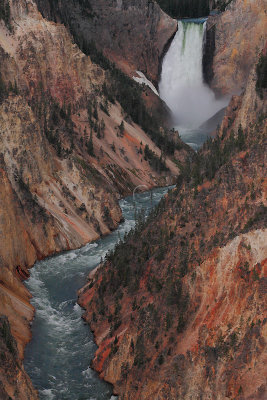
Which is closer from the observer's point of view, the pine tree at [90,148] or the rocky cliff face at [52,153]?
the rocky cliff face at [52,153]

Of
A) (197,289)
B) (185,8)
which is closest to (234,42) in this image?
(185,8)

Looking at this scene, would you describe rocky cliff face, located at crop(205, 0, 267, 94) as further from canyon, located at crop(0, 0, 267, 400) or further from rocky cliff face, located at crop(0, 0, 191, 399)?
rocky cliff face, located at crop(0, 0, 191, 399)

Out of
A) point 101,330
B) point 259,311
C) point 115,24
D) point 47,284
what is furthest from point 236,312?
point 115,24

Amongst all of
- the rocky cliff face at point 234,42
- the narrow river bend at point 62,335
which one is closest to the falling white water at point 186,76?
the rocky cliff face at point 234,42

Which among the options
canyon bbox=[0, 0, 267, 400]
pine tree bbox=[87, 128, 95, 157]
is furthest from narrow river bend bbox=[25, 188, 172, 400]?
pine tree bbox=[87, 128, 95, 157]

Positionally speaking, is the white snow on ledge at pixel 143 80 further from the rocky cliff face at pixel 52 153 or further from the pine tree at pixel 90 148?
the pine tree at pixel 90 148

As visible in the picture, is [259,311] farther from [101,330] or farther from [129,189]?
[129,189]

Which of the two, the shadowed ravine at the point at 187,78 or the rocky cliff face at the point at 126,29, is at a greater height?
the rocky cliff face at the point at 126,29
